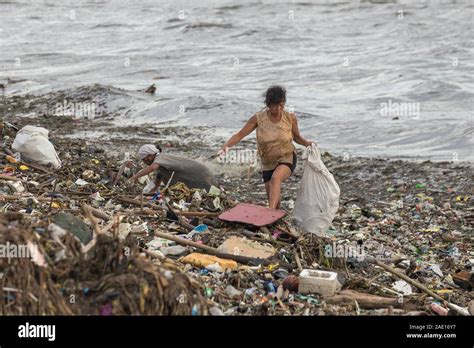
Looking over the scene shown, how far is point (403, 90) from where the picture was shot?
1712 cm

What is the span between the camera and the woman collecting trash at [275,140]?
6.95 metres

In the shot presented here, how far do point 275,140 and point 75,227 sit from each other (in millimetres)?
2867

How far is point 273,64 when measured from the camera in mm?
20828

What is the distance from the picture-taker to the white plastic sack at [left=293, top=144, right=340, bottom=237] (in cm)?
668

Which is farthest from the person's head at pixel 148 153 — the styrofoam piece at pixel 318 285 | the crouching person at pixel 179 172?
the styrofoam piece at pixel 318 285

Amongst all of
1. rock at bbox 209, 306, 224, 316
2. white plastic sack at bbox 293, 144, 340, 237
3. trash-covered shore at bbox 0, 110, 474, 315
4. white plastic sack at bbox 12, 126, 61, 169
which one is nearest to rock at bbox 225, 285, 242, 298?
trash-covered shore at bbox 0, 110, 474, 315

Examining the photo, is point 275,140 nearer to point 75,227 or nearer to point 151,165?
point 151,165

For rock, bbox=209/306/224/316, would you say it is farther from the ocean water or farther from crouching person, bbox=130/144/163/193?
the ocean water

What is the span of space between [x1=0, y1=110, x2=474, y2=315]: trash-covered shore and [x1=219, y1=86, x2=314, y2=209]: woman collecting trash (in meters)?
0.52

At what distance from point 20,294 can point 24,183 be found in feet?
12.1

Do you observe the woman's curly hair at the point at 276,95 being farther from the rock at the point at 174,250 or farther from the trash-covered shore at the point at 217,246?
the rock at the point at 174,250

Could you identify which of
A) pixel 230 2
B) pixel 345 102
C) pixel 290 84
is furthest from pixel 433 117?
pixel 230 2

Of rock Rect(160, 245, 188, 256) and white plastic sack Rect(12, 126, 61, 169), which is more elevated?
white plastic sack Rect(12, 126, 61, 169)
